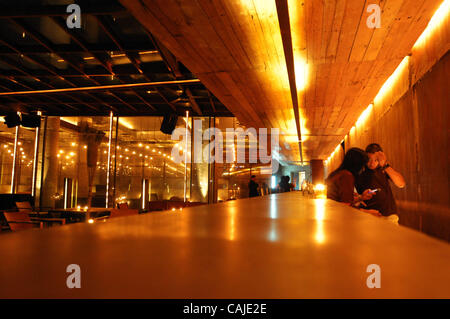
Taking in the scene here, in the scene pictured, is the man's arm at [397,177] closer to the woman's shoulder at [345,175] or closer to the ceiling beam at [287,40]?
the woman's shoulder at [345,175]

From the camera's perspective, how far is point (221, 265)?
14.8 inches

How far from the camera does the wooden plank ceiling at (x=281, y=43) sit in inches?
104

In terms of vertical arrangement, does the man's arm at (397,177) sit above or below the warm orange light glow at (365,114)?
below

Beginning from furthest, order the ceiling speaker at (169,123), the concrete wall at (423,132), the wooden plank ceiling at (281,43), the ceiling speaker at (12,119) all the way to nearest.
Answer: the ceiling speaker at (12,119), the ceiling speaker at (169,123), the concrete wall at (423,132), the wooden plank ceiling at (281,43)

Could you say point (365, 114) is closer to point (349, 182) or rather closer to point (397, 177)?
point (397, 177)

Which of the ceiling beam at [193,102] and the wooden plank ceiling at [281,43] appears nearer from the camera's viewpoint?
the wooden plank ceiling at [281,43]

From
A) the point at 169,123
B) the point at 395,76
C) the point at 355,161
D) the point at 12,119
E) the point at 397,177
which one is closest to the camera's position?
the point at 355,161

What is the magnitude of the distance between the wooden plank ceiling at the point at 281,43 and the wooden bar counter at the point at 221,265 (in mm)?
2483

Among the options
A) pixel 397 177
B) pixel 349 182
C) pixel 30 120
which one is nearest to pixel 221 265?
pixel 349 182

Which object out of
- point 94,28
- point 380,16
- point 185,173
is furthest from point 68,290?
point 185,173

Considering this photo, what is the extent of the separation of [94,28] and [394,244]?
19.5ft

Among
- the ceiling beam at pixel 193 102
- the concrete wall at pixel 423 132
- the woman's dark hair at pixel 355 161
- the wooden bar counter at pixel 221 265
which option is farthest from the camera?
the ceiling beam at pixel 193 102

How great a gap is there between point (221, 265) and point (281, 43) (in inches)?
130

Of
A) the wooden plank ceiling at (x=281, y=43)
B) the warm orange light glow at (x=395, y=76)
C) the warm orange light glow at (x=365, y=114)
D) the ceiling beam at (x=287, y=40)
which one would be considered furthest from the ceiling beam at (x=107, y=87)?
the warm orange light glow at (x=365, y=114)
